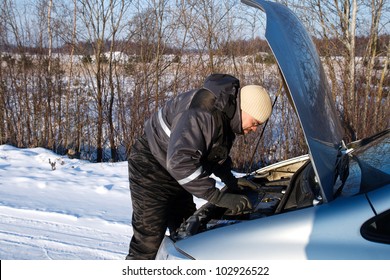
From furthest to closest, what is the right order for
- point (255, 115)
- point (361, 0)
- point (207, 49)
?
point (207, 49)
point (361, 0)
point (255, 115)

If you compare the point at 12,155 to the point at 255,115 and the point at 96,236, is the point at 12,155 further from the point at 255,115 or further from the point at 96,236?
the point at 255,115

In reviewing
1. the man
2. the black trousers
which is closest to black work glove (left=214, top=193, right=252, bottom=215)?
the man

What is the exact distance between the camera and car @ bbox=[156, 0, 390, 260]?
1766mm

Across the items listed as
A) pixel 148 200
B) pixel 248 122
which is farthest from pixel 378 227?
pixel 148 200

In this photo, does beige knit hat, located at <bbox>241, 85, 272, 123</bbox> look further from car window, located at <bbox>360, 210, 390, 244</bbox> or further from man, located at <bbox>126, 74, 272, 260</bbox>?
car window, located at <bbox>360, 210, 390, 244</bbox>

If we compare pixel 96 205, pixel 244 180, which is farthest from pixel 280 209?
pixel 96 205

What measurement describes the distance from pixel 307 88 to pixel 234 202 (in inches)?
31.9

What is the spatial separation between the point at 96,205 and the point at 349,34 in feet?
16.9

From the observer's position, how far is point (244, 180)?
10.4 feet

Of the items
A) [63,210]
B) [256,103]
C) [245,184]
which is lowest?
[63,210]

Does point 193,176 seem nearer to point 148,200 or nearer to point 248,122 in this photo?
point 248,122

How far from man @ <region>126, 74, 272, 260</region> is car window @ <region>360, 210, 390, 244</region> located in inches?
35.5

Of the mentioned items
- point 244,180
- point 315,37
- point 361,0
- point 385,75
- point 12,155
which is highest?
point 361,0

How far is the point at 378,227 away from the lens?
1.76m
